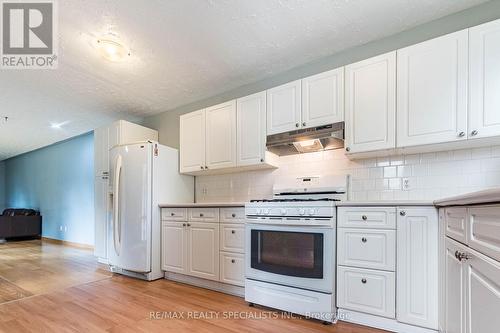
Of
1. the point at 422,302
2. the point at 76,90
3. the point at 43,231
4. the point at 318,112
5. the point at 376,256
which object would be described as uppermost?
the point at 76,90

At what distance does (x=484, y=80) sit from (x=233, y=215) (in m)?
2.30

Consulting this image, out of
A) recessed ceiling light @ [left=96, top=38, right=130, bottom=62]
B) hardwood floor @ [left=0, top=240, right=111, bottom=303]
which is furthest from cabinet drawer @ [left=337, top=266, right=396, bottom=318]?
hardwood floor @ [left=0, top=240, right=111, bottom=303]

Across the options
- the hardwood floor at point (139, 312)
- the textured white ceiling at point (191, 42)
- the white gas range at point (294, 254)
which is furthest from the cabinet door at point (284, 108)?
the hardwood floor at point (139, 312)

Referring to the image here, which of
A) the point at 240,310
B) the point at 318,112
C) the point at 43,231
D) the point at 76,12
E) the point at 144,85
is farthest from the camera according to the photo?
the point at 43,231

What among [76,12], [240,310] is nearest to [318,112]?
[240,310]

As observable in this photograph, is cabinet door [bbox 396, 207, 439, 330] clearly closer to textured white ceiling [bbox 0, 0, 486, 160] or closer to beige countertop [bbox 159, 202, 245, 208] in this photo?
beige countertop [bbox 159, 202, 245, 208]

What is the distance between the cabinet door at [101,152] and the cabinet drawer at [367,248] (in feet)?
12.0

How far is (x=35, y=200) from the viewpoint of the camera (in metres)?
7.88

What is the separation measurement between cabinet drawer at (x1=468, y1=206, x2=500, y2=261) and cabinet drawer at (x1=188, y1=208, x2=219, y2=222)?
2.23 metres

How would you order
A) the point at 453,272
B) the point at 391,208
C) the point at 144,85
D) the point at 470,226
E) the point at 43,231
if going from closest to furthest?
the point at 470,226 → the point at 453,272 → the point at 391,208 → the point at 144,85 → the point at 43,231

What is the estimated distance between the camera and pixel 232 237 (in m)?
2.83

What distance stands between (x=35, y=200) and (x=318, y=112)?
8.68 meters

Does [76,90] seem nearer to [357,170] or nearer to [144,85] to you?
[144,85]

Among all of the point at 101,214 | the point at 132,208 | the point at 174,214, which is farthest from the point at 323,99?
the point at 101,214
